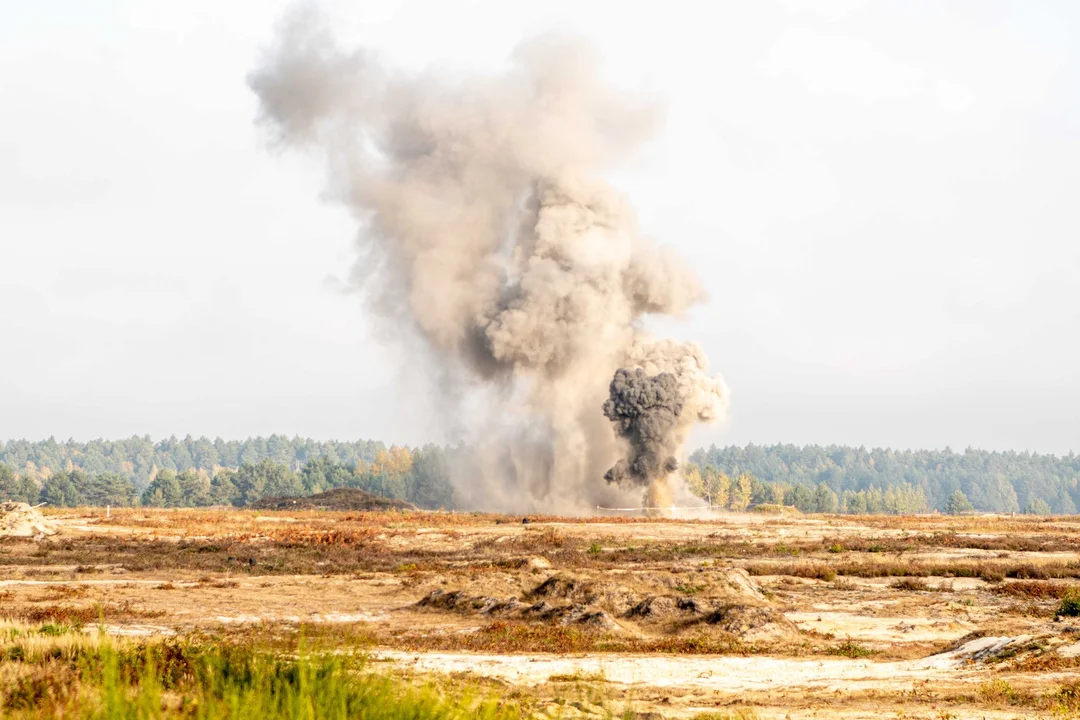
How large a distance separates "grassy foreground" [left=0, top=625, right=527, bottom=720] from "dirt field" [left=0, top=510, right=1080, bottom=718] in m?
0.97

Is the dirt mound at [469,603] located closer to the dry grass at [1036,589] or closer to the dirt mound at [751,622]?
the dirt mound at [751,622]

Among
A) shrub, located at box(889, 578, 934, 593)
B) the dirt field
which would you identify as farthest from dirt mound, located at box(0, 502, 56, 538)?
shrub, located at box(889, 578, 934, 593)

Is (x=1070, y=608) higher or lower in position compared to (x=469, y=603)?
higher

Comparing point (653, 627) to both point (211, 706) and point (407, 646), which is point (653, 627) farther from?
point (211, 706)

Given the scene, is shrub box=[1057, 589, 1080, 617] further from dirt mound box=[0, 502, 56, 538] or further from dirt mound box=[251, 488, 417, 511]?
dirt mound box=[251, 488, 417, 511]

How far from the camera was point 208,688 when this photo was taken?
11.4m

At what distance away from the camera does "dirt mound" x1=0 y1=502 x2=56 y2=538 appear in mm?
61500

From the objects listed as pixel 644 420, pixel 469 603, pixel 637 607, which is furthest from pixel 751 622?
pixel 644 420

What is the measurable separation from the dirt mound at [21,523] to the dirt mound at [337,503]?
2115 inches

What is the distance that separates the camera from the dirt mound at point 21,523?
202 feet

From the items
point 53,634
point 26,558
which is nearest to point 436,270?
point 26,558

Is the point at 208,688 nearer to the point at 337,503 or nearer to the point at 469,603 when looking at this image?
the point at 469,603

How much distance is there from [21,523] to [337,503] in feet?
196

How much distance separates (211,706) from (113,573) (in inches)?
1596
